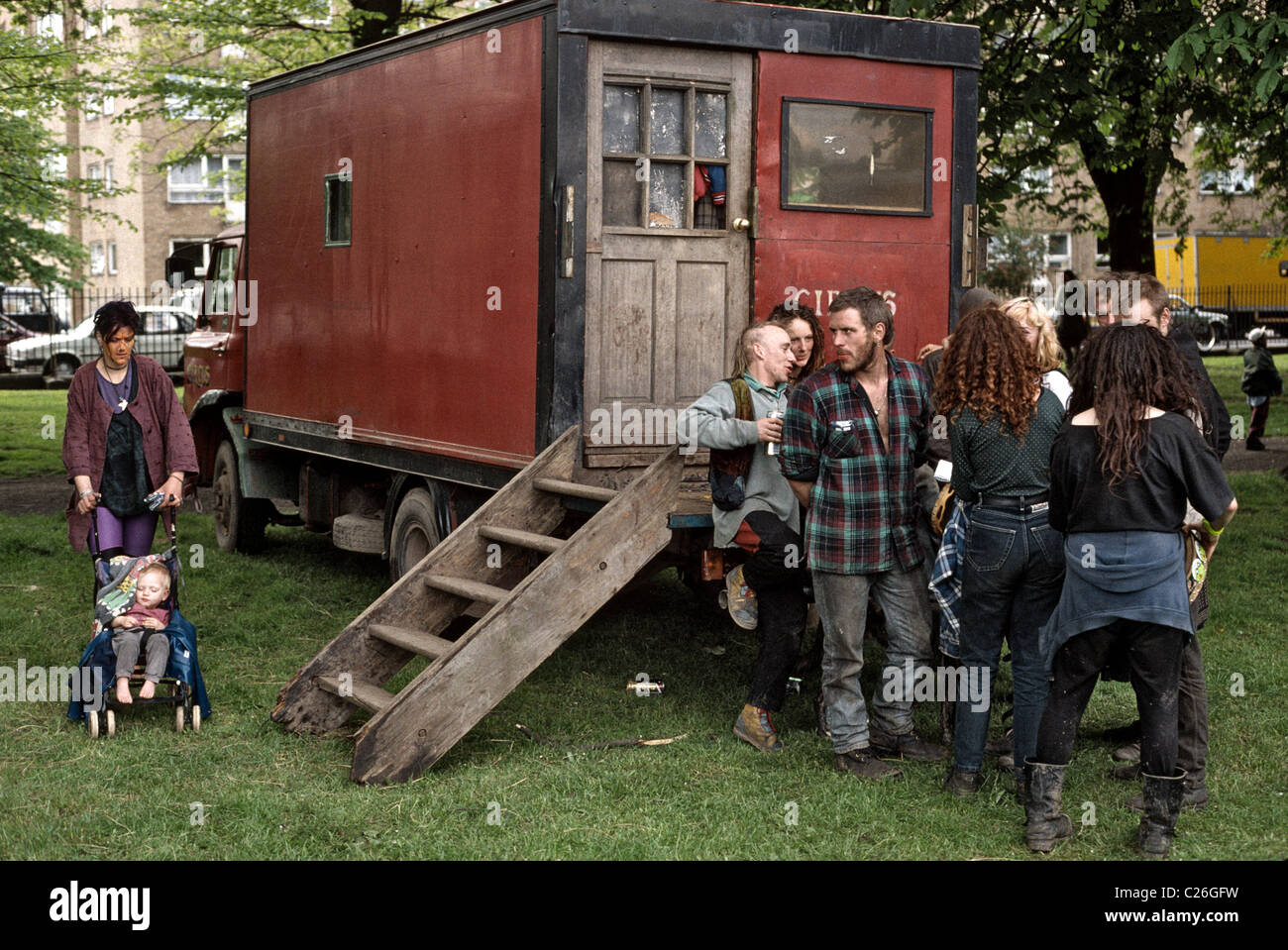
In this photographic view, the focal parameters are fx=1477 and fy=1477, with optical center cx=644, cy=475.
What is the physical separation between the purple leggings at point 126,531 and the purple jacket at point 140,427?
76 millimetres

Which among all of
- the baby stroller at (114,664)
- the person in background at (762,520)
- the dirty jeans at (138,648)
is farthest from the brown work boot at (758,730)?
the dirty jeans at (138,648)

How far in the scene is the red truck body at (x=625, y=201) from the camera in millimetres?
7371

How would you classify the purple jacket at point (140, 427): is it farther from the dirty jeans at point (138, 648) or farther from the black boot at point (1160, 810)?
the black boot at point (1160, 810)

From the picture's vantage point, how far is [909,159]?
316 inches

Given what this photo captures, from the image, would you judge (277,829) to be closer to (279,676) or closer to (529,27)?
(279,676)

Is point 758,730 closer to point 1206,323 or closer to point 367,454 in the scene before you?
point 367,454

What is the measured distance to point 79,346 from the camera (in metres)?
30.1

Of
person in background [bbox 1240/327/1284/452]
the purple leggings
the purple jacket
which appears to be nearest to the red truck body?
the purple jacket

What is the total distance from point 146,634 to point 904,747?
356cm

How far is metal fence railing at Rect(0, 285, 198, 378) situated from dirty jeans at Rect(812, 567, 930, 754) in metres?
19.9

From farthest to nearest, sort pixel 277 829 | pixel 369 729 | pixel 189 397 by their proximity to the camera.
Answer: pixel 189 397
pixel 369 729
pixel 277 829
